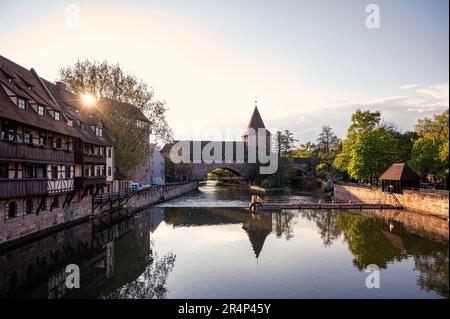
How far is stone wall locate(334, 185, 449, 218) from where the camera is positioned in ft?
96.6

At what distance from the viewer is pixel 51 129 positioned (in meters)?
23.4

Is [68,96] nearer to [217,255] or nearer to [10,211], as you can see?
[10,211]

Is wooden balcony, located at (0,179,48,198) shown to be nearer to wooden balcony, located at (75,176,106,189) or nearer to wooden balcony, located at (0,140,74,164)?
wooden balcony, located at (0,140,74,164)

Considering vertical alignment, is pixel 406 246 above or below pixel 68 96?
below

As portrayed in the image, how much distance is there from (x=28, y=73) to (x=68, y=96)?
4.54 meters

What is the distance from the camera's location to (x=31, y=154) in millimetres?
21391

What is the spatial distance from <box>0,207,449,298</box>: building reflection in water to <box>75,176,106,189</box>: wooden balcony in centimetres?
307

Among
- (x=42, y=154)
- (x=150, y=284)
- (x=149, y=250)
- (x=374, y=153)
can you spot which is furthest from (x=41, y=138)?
(x=374, y=153)

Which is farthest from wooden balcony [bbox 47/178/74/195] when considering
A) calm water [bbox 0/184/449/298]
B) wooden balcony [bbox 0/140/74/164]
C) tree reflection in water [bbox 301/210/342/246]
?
tree reflection in water [bbox 301/210/342/246]

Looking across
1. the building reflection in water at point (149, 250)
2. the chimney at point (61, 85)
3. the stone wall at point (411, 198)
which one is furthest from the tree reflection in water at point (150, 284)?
the stone wall at point (411, 198)

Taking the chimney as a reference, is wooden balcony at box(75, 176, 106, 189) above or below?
below

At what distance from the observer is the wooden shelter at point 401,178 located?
118 feet

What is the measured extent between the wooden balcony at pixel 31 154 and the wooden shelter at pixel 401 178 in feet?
100
